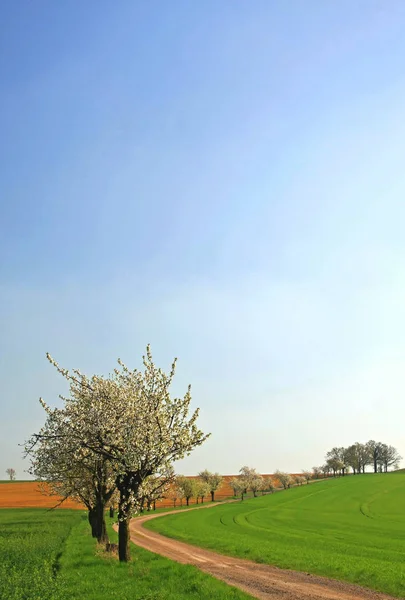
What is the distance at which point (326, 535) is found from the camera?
189 feet

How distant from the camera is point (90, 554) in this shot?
36500 mm

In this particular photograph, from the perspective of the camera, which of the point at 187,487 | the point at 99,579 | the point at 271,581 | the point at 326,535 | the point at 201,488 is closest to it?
the point at 99,579

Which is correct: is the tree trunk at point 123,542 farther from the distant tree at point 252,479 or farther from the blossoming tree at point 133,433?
the distant tree at point 252,479

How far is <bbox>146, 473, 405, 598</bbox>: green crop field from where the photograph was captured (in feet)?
101

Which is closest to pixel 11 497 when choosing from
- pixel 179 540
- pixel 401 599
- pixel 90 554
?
pixel 179 540

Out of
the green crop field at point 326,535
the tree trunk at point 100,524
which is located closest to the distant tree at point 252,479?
the green crop field at point 326,535

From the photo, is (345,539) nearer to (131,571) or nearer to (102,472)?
(102,472)

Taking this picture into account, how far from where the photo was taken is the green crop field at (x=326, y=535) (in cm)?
3067

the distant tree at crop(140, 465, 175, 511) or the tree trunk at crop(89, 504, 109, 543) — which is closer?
the distant tree at crop(140, 465, 175, 511)

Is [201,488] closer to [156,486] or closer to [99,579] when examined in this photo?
[156,486]

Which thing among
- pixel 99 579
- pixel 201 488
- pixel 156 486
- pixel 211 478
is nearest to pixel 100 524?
pixel 156 486

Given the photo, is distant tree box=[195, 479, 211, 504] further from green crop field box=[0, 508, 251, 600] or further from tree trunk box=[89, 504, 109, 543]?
green crop field box=[0, 508, 251, 600]

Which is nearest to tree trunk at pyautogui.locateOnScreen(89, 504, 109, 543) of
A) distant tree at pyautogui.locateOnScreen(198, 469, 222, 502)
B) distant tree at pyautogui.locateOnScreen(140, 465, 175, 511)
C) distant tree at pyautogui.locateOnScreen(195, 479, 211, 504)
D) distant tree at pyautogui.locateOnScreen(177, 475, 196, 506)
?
distant tree at pyautogui.locateOnScreen(140, 465, 175, 511)

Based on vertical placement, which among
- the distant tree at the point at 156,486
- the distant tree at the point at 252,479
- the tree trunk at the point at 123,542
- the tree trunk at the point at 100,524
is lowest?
the distant tree at the point at 252,479
